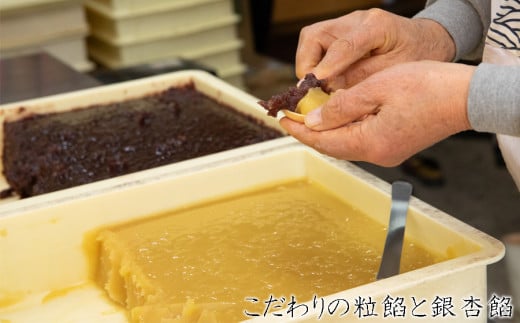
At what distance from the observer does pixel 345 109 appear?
1123 millimetres

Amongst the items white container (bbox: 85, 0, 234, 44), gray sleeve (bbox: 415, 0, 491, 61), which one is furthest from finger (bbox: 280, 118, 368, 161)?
white container (bbox: 85, 0, 234, 44)

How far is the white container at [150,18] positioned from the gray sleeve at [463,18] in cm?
176

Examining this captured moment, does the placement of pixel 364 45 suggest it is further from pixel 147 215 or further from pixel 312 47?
pixel 147 215

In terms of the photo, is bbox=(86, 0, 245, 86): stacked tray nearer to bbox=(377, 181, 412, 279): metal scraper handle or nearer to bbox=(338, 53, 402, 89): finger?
bbox=(338, 53, 402, 89): finger

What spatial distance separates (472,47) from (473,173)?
8.12 feet

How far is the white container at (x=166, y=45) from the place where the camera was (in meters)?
3.09

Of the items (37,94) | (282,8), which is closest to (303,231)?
(37,94)

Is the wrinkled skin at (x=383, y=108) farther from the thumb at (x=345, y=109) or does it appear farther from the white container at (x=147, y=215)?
the white container at (x=147, y=215)

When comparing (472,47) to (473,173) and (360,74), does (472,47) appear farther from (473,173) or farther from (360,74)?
(473,173)

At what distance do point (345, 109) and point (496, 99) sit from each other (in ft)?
0.74

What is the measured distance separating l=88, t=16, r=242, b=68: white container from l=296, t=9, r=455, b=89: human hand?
176cm

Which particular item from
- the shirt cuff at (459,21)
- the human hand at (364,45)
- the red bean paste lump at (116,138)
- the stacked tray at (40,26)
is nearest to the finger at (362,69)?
the human hand at (364,45)

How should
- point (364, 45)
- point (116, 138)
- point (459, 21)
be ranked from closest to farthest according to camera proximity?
point (364, 45)
point (459, 21)
point (116, 138)

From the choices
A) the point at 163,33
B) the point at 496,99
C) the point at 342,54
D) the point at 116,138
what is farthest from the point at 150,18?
the point at 496,99
